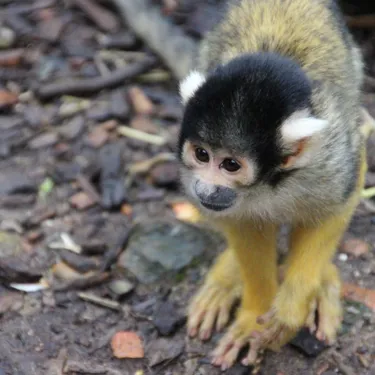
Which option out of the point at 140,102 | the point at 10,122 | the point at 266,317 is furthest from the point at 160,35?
the point at 266,317

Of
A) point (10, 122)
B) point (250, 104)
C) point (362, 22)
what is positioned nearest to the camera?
point (250, 104)

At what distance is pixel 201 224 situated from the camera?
4113mm

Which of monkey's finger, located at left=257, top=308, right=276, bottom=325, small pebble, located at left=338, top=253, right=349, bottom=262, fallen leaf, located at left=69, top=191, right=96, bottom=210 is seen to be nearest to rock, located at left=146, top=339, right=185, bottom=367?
monkey's finger, located at left=257, top=308, right=276, bottom=325

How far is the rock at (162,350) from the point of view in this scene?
345 cm

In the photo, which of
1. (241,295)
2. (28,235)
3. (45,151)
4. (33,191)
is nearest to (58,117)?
(45,151)

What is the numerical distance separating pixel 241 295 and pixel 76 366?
842 millimetres

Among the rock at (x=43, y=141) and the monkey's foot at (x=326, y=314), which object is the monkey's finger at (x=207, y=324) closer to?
the monkey's foot at (x=326, y=314)

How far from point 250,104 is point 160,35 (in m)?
2.52

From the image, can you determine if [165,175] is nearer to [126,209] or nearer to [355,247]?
[126,209]

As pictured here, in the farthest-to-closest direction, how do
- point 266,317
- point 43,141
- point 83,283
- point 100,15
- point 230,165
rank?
point 100,15, point 43,141, point 83,283, point 266,317, point 230,165

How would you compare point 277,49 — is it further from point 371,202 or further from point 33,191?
point 33,191

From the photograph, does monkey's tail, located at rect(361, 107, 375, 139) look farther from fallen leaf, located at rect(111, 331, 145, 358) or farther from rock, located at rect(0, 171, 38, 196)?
rock, located at rect(0, 171, 38, 196)

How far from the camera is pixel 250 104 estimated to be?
8.98 feet

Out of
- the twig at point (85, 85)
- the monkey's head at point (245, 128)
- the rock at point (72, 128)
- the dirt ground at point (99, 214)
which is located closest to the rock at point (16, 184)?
the dirt ground at point (99, 214)
